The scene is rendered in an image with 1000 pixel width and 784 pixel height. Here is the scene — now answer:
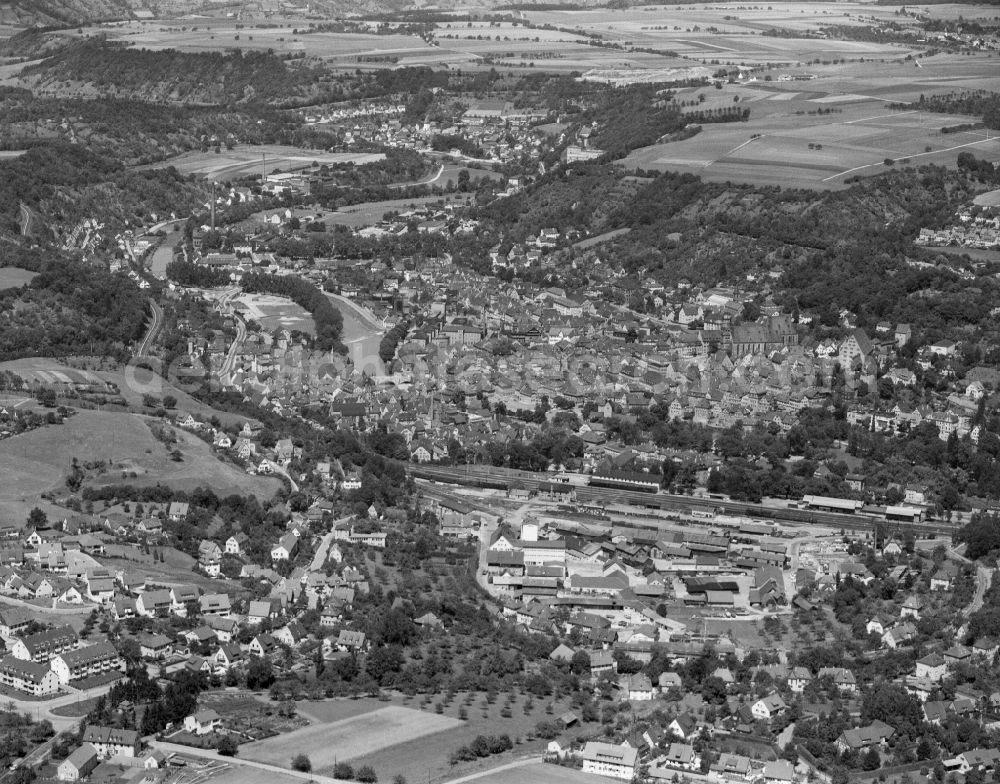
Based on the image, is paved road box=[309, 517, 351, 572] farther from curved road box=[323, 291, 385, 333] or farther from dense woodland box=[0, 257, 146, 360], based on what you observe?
curved road box=[323, 291, 385, 333]

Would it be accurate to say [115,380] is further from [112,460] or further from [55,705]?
[55,705]

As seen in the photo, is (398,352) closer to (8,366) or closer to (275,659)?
(8,366)

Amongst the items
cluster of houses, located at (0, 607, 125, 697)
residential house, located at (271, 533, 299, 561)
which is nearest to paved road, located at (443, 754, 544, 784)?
cluster of houses, located at (0, 607, 125, 697)

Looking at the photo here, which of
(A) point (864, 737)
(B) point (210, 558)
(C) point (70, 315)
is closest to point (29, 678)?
(B) point (210, 558)

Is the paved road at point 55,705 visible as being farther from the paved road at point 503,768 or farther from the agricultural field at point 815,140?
the agricultural field at point 815,140

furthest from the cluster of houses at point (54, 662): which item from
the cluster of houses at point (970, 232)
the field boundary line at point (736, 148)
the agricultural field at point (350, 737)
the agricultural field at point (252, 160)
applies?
the agricultural field at point (252, 160)
